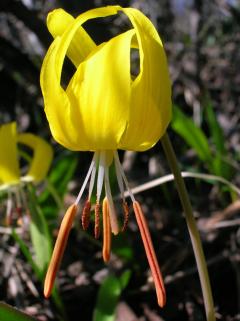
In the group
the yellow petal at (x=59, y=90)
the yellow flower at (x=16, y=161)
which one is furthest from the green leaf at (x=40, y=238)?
the yellow petal at (x=59, y=90)

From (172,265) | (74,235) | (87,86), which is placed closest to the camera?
(87,86)

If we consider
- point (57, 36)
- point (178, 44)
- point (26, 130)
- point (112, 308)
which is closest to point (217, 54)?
point (178, 44)

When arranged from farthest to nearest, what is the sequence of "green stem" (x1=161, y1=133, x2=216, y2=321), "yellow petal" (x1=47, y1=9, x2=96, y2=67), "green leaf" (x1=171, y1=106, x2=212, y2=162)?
"green leaf" (x1=171, y1=106, x2=212, y2=162) < "green stem" (x1=161, y1=133, x2=216, y2=321) < "yellow petal" (x1=47, y1=9, x2=96, y2=67)

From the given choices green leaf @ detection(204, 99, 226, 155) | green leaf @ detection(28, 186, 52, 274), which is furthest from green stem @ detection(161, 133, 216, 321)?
green leaf @ detection(204, 99, 226, 155)

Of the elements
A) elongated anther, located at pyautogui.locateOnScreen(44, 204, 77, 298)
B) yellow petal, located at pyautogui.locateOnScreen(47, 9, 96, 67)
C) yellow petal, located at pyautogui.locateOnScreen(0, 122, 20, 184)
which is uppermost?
yellow petal, located at pyautogui.locateOnScreen(47, 9, 96, 67)

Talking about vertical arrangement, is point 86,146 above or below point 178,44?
above

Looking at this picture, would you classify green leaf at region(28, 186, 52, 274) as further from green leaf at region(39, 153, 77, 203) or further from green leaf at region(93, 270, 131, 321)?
green leaf at region(39, 153, 77, 203)

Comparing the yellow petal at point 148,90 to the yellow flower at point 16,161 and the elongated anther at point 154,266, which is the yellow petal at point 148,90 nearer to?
the elongated anther at point 154,266

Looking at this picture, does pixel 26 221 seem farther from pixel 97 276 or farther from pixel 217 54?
pixel 217 54

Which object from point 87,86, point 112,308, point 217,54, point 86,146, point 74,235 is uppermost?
point 87,86
